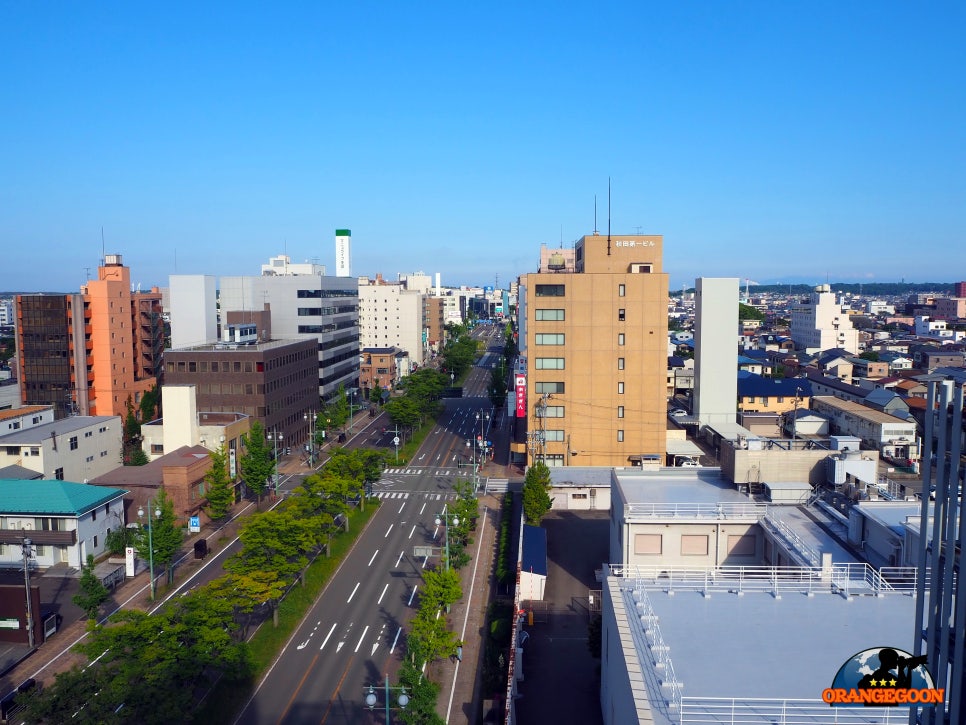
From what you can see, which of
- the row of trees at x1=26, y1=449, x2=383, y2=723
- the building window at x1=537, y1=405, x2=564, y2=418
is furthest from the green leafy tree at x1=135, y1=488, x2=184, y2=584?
the building window at x1=537, y1=405, x2=564, y2=418

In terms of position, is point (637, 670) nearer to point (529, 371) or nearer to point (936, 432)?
point (936, 432)

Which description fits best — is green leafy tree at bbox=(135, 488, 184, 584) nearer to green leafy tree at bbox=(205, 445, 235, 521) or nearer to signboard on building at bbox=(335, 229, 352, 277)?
green leafy tree at bbox=(205, 445, 235, 521)

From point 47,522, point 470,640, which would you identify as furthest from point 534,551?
point 47,522

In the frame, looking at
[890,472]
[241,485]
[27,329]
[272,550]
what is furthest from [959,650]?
[27,329]

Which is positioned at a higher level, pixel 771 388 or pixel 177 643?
pixel 771 388

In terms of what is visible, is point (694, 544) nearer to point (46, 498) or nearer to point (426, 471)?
point (46, 498)
